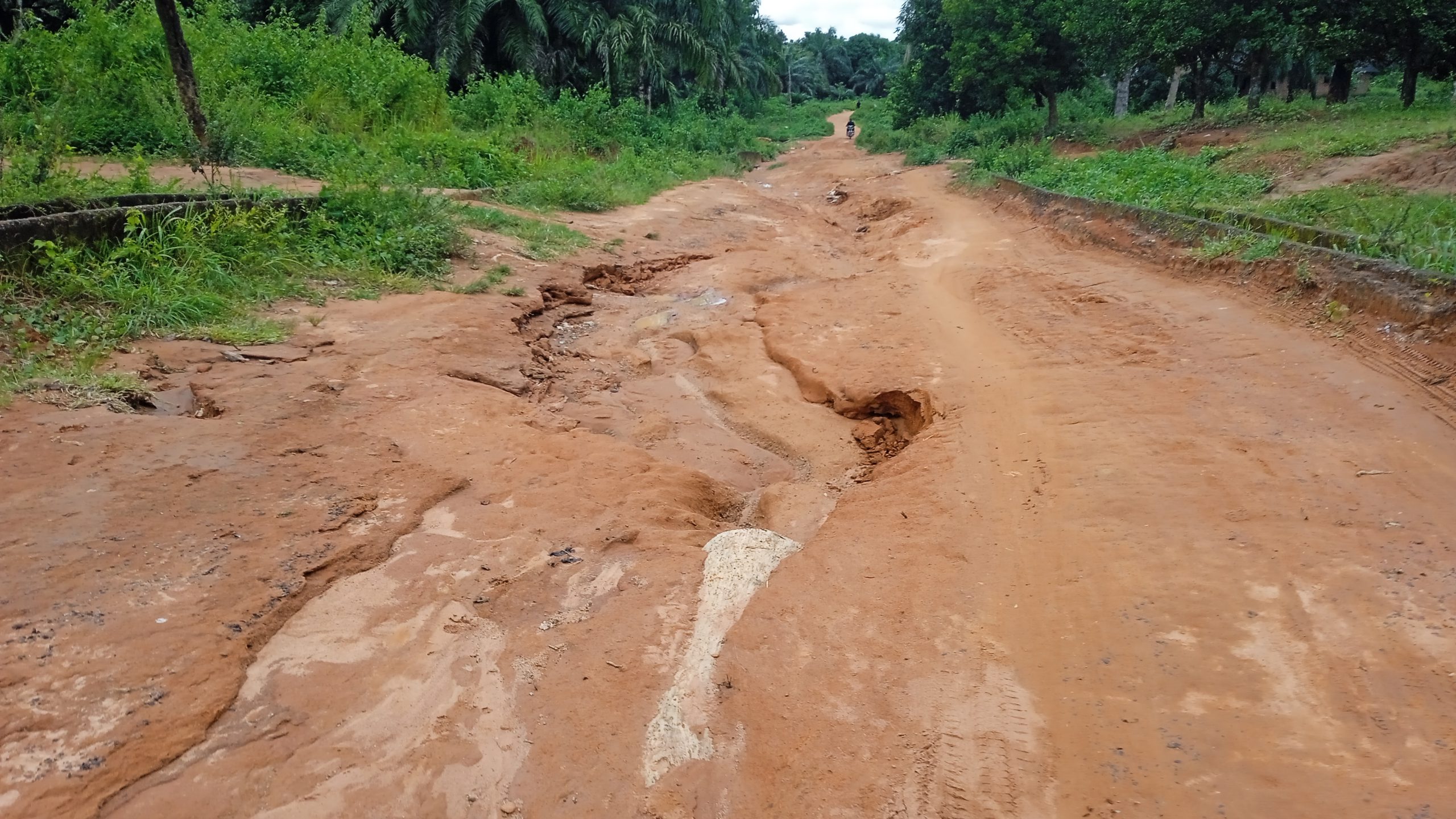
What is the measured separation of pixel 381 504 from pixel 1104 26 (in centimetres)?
1780

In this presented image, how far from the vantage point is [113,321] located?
4.90 metres

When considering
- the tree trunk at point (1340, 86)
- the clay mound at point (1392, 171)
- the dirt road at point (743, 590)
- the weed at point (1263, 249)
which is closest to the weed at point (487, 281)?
the dirt road at point (743, 590)

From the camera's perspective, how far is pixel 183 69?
8.59 m

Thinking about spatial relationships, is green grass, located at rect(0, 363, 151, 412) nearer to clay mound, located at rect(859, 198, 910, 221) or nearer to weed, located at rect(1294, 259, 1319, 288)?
weed, located at rect(1294, 259, 1319, 288)

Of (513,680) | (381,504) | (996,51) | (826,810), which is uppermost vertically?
(996,51)

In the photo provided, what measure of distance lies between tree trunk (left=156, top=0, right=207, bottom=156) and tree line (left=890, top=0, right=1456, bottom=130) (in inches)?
616

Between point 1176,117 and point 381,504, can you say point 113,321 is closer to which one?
point 381,504

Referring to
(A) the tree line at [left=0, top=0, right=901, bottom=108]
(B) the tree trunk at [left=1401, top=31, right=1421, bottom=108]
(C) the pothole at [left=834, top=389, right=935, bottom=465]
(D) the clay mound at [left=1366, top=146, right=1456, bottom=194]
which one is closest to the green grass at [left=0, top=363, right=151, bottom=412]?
(C) the pothole at [left=834, top=389, right=935, bottom=465]

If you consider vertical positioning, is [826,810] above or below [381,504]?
below

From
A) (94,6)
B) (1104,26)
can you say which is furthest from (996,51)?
(94,6)

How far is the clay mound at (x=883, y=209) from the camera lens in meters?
13.2

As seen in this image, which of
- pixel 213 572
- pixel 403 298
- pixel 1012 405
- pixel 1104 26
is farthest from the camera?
pixel 1104 26

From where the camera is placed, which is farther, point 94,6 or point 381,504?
point 94,6

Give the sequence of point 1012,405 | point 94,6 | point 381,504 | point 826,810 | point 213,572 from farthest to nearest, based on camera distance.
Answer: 1. point 94,6
2. point 1012,405
3. point 381,504
4. point 213,572
5. point 826,810
